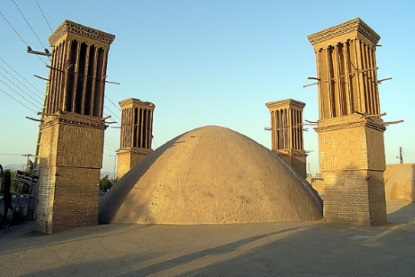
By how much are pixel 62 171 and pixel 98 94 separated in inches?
159

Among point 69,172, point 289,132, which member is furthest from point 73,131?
point 289,132

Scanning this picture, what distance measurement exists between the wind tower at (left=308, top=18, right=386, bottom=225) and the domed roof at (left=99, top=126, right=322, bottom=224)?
7.79 feet

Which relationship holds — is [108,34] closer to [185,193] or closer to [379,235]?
[185,193]

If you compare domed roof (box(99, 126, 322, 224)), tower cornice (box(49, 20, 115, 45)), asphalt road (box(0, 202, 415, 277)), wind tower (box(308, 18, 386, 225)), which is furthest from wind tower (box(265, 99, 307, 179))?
tower cornice (box(49, 20, 115, 45))

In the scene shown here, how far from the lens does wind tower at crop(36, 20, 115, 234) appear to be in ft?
39.9

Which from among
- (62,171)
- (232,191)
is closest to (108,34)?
(62,171)

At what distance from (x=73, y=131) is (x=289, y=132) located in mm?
17595

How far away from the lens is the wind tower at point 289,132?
25219mm

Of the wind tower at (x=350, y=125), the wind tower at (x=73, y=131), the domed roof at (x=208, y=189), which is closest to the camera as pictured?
the wind tower at (x=73, y=131)

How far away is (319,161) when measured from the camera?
1387 cm

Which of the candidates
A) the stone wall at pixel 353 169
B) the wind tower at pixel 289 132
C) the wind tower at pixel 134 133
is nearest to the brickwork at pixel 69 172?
the wind tower at pixel 134 133

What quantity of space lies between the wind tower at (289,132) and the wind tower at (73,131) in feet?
52.0

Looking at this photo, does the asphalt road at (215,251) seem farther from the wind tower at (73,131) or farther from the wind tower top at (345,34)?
the wind tower top at (345,34)

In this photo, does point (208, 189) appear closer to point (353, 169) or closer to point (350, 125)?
point (353, 169)
